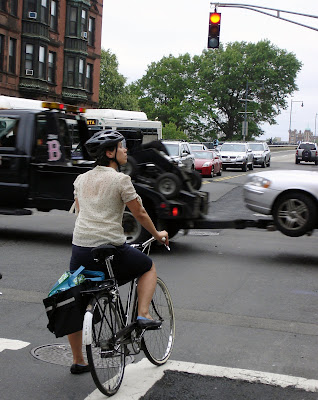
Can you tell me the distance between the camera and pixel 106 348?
433 cm

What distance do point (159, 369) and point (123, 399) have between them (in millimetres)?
681

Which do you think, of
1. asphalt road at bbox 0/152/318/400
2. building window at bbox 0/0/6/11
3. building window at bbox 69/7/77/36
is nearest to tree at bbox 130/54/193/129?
building window at bbox 69/7/77/36

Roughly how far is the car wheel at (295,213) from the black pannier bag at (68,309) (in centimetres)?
620

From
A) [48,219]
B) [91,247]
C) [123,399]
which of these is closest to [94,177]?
[91,247]

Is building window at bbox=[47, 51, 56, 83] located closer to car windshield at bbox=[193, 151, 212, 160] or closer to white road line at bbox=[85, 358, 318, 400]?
car windshield at bbox=[193, 151, 212, 160]

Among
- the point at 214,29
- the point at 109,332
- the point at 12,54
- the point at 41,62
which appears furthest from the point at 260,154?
the point at 109,332

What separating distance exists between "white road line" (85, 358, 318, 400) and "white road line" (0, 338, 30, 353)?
1.04m

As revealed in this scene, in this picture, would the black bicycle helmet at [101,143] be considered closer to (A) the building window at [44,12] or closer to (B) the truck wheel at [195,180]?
(B) the truck wheel at [195,180]

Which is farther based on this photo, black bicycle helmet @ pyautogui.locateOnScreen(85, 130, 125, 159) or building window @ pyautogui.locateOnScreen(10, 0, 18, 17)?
building window @ pyautogui.locateOnScreen(10, 0, 18, 17)

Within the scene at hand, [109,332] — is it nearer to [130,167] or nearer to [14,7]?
[130,167]

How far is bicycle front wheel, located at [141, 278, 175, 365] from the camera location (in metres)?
4.90

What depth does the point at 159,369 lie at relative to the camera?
4.95 m

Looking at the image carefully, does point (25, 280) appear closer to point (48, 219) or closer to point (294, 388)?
point (294, 388)

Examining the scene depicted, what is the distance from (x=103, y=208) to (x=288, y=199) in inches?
243
